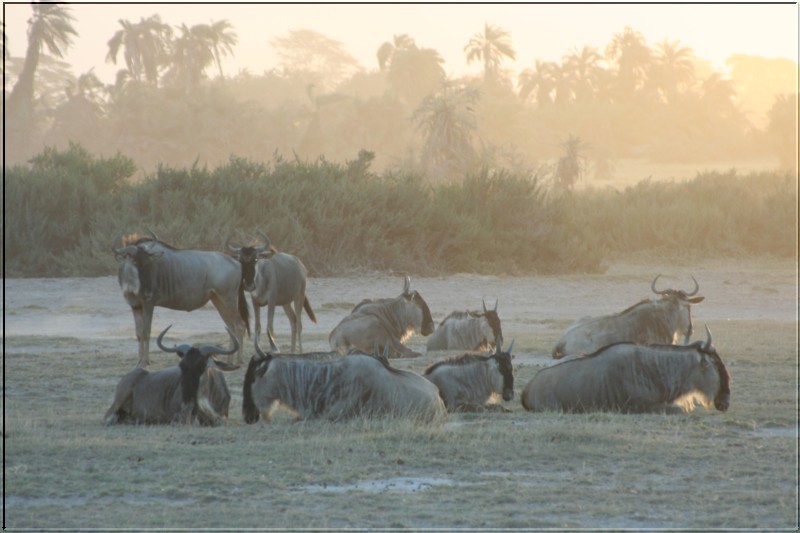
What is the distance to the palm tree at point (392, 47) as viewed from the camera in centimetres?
7262

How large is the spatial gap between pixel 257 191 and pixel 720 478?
18796 millimetres

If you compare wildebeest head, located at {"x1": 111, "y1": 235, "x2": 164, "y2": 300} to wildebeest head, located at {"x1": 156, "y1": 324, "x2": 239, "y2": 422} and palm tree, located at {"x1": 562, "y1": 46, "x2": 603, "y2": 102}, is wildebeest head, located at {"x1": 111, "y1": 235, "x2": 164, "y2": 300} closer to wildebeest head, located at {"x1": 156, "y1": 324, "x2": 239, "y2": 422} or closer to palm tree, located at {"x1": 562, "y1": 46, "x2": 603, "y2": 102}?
wildebeest head, located at {"x1": 156, "y1": 324, "x2": 239, "y2": 422}

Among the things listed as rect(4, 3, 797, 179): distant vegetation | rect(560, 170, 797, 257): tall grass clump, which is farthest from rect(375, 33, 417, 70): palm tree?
rect(560, 170, 797, 257): tall grass clump

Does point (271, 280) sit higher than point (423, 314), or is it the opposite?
point (271, 280)

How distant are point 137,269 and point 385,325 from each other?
2.74m

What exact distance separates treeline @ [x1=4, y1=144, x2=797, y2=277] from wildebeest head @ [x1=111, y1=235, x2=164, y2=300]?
1010 centimetres

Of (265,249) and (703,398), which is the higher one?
(265,249)

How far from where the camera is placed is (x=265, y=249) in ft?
43.5

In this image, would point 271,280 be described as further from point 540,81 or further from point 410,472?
point 540,81

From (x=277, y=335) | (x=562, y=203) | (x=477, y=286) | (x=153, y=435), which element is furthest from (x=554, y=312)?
(x=153, y=435)

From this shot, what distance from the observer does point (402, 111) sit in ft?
198

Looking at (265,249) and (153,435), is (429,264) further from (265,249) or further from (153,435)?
(153,435)

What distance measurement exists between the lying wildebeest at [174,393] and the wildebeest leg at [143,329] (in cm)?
318

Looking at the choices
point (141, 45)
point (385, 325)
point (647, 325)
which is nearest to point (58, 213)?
point (385, 325)
